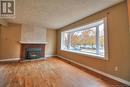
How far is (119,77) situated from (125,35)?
46.4 inches

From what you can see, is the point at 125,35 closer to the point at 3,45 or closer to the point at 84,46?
the point at 84,46

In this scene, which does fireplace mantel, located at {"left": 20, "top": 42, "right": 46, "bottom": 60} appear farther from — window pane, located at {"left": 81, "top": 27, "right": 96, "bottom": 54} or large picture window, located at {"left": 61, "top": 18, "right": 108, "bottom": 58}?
window pane, located at {"left": 81, "top": 27, "right": 96, "bottom": 54}

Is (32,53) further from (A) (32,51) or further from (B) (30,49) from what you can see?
(B) (30,49)

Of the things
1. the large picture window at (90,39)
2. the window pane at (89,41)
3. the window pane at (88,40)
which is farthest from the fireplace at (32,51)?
the window pane at (89,41)

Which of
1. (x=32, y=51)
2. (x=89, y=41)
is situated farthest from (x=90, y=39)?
(x=32, y=51)

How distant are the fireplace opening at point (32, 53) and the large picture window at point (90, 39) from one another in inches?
65.6

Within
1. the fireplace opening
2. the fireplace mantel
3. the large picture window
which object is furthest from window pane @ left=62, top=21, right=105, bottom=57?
the fireplace opening

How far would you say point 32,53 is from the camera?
235 inches

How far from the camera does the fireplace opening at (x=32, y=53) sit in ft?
18.9

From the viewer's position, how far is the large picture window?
343 cm

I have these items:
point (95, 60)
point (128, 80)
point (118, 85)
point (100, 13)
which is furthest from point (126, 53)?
point (100, 13)

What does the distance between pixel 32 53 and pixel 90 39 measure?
373cm

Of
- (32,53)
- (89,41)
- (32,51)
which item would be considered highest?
(89,41)

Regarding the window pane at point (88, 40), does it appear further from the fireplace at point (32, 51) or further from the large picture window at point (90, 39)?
the fireplace at point (32, 51)
